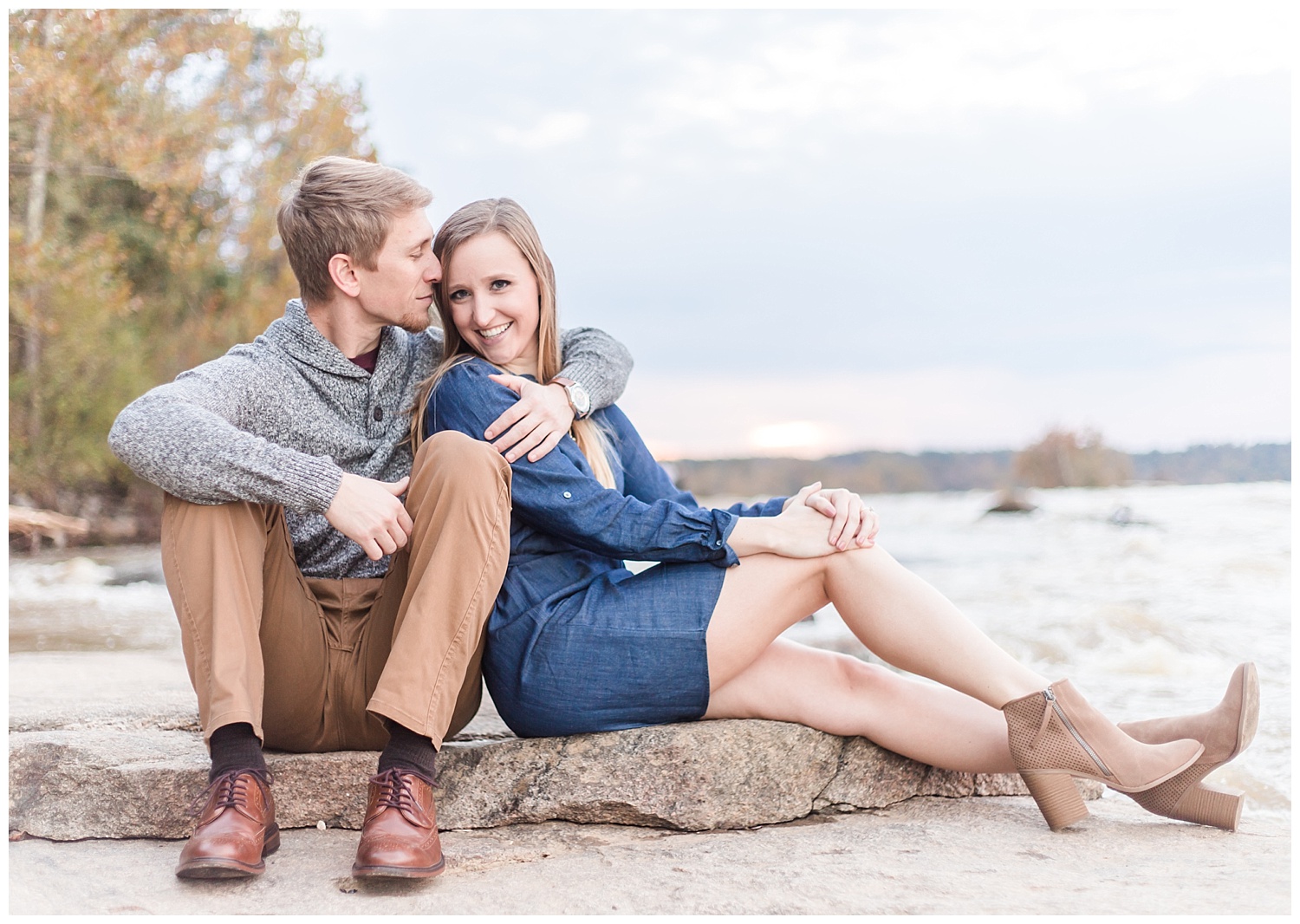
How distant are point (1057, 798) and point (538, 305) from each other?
64.1 inches

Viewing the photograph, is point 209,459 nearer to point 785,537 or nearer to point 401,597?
point 401,597

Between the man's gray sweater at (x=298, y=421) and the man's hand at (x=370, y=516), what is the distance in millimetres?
30

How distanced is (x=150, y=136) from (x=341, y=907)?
1215 centimetres

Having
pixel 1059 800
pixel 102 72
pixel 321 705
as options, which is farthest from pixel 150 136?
pixel 1059 800

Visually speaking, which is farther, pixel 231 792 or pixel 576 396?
pixel 576 396

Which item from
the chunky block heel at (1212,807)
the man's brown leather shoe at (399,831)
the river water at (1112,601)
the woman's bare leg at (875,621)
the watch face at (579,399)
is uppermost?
the watch face at (579,399)

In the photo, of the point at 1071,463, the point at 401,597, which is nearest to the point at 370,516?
the point at 401,597

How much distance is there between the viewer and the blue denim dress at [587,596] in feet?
7.26

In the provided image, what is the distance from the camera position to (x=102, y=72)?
439 inches

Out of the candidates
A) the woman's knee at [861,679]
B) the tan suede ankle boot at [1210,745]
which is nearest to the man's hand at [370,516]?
the woman's knee at [861,679]

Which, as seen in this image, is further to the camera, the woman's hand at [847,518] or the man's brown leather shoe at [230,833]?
the woman's hand at [847,518]

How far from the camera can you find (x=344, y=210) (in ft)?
8.02

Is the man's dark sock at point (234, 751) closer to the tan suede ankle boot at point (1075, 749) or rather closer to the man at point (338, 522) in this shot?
the man at point (338, 522)

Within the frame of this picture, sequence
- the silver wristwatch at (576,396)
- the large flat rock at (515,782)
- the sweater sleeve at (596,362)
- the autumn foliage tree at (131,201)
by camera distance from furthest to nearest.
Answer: the autumn foliage tree at (131,201) < the sweater sleeve at (596,362) < the silver wristwatch at (576,396) < the large flat rock at (515,782)
